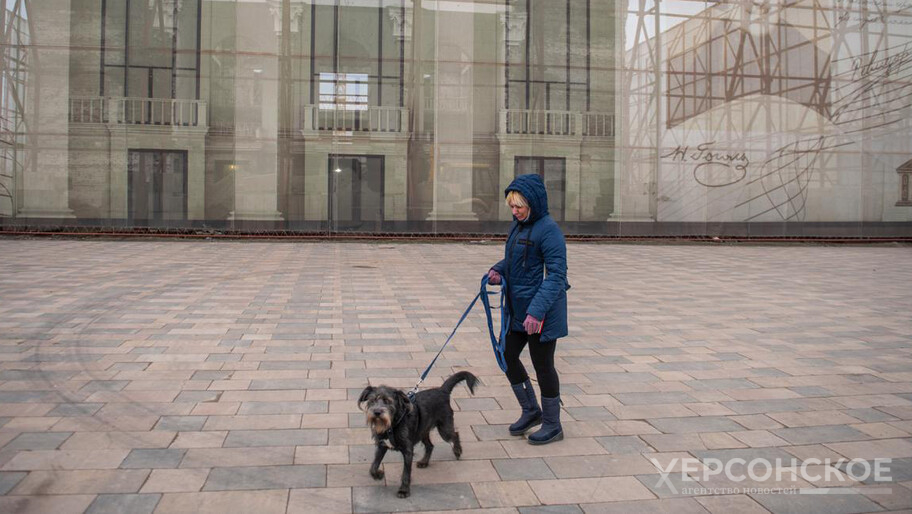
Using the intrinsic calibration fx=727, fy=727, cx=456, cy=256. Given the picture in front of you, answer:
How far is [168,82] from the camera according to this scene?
19.2m

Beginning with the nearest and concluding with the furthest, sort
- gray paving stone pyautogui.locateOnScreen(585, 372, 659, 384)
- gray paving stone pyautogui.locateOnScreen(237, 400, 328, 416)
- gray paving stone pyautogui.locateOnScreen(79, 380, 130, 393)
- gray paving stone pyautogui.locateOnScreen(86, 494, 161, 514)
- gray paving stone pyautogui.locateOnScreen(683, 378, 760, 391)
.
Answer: gray paving stone pyautogui.locateOnScreen(86, 494, 161, 514)
gray paving stone pyautogui.locateOnScreen(237, 400, 328, 416)
gray paving stone pyautogui.locateOnScreen(79, 380, 130, 393)
gray paving stone pyautogui.locateOnScreen(683, 378, 760, 391)
gray paving stone pyautogui.locateOnScreen(585, 372, 659, 384)

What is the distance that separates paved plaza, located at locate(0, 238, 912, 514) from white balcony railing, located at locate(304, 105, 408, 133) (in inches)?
365

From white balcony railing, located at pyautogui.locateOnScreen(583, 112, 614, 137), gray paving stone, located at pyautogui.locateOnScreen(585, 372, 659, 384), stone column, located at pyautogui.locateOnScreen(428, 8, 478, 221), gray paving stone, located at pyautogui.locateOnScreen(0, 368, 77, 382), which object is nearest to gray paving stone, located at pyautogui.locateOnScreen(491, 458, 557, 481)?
gray paving stone, located at pyautogui.locateOnScreen(585, 372, 659, 384)

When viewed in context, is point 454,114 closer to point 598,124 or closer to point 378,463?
point 598,124

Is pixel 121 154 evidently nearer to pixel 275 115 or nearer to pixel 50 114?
pixel 50 114

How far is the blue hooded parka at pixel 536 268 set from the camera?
4.24m

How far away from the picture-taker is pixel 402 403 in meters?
3.66

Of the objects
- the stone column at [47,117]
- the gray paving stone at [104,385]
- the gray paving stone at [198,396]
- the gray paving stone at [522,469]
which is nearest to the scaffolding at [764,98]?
the stone column at [47,117]

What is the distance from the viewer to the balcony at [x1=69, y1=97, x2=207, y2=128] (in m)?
19.0

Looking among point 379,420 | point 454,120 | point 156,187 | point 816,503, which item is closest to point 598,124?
point 454,120

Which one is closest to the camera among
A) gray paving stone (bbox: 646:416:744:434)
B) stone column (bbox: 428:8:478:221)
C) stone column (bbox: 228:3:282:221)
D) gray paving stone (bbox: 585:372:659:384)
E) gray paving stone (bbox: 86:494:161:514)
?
gray paving stone (bbox: 86:494:161:514)

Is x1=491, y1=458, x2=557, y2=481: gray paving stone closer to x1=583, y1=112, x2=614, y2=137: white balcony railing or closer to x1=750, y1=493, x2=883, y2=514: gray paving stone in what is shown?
x1=750, y1=493, x2=883, y2=514: gray paving stone

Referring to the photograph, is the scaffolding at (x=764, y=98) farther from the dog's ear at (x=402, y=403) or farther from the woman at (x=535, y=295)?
the dog's ear at (x=402, y=403)

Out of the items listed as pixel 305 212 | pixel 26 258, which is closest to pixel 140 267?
pixel 26 258
